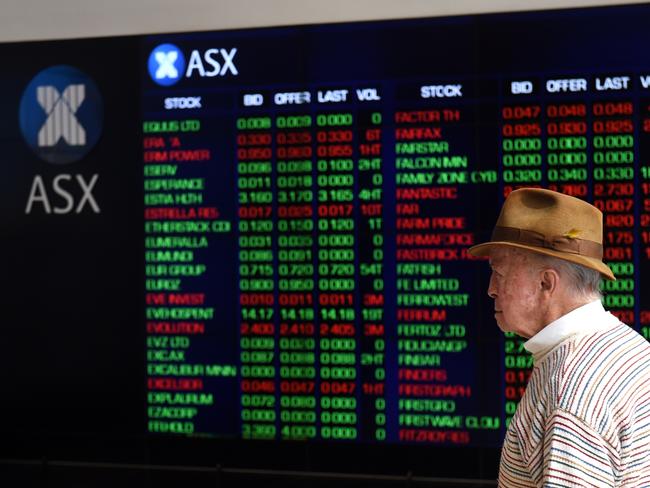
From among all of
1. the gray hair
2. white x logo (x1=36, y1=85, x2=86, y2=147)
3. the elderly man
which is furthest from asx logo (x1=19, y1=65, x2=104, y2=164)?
the gray hair

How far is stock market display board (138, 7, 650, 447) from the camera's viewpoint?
2775 mm

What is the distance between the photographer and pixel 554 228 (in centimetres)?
126

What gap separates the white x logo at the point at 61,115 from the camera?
3098mm

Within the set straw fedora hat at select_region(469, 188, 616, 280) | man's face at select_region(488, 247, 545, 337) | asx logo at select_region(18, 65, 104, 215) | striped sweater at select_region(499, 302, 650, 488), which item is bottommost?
striped sweater at select_region(499, 302, 650, 488)

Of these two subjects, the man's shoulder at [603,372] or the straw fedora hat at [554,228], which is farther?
the straw fedora hat at [554,228]

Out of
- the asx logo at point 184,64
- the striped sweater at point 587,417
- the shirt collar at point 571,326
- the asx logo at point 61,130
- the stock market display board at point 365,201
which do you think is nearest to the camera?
the striped sweater at point 587,417

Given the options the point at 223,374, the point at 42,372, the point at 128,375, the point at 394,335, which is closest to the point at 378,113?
the point at 394,335

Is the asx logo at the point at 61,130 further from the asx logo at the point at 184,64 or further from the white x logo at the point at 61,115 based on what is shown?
the asx logo at the point at 184,64

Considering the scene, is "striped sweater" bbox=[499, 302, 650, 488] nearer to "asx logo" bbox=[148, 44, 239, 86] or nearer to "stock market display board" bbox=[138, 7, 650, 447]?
"stock market display board" bbox=[138, 7, 650, 447]

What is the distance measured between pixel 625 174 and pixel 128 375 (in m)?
1.70

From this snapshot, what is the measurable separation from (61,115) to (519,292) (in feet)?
7.24

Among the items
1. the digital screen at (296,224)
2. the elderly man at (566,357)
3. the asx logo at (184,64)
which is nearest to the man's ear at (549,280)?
the elderly man at (566,357)

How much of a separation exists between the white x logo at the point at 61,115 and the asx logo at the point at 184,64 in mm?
268

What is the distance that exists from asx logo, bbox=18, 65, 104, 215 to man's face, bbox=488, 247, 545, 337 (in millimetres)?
2047
